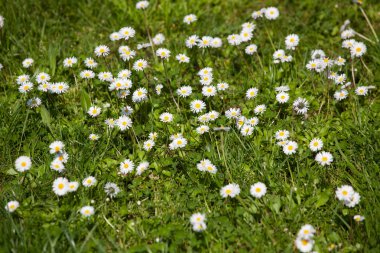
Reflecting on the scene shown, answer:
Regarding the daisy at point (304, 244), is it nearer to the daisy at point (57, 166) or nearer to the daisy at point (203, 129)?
the daisy at point (203, 129)

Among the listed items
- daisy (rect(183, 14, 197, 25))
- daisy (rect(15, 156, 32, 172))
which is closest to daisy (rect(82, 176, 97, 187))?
daisy (rect(15, 156, 32, 172))

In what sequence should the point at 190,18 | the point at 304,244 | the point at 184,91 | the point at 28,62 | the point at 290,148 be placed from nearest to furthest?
the point at 304,244 < the point at 290,148 < the point at 184,91 < the point at 28,62 < the point at 190,18

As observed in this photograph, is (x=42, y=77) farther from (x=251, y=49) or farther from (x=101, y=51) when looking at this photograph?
(x=251, y=49)

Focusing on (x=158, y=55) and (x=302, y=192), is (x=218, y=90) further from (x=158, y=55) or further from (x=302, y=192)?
(x=302, y=192)

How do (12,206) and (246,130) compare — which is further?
(246,130)

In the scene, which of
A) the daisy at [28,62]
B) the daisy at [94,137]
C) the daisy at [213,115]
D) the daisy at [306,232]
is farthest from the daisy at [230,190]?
the daisy at [28,62]

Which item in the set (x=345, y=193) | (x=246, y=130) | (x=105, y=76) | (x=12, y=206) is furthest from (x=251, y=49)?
(x=12, y=206)


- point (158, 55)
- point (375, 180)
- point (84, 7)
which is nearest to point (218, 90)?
point (158, 55)
